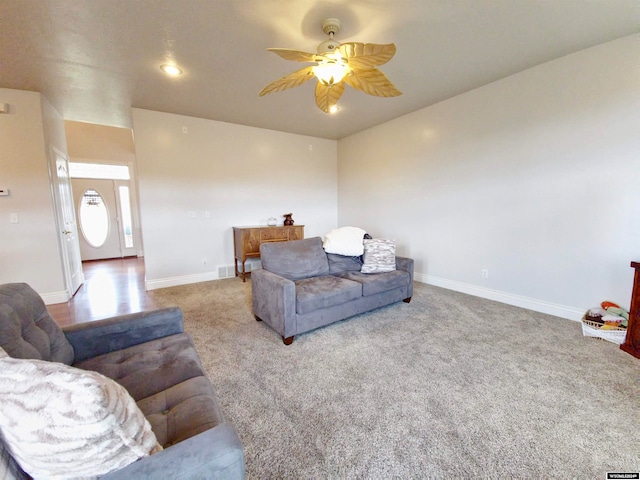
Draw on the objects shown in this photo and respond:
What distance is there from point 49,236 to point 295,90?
3663 mm

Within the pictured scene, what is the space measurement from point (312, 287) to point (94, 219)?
21.9ft

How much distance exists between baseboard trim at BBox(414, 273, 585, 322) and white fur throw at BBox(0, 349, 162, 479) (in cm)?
381

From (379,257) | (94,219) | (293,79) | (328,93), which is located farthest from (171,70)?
(94,219)

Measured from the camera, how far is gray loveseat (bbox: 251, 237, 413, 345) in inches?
→ 96.2

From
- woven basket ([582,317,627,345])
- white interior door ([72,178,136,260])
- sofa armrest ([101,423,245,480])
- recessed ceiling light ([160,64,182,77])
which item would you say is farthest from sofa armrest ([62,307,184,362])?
white interior door ([72,178,136,260])

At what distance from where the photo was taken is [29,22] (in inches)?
79.1

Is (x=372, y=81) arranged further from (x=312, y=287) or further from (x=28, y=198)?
(x=28, y=198)

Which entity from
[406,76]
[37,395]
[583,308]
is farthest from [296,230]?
[37,395]

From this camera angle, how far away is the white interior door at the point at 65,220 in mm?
3604

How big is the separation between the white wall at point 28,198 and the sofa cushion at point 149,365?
3.06 m

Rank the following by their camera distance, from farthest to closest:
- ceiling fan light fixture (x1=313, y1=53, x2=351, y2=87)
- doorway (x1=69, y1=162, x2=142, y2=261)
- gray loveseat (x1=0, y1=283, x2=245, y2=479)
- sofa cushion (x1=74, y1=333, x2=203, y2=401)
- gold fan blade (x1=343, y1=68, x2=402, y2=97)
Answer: doorway (x1=69, y1=162, x2=142, y2=261), gold fan blade (x1=343, y1=68, x2=402, y2=97), ceiling fan light fixture (x1=313, y1=53, x2=351, y2=87), sofa cushion (x1=74, y1=333, x2=203, y2=401), gray loveseat (x1=0, y1=283, x2=245, y2=479)

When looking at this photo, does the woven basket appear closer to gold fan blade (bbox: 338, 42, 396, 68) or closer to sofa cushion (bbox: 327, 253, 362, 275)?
sofa cushion (bbox: 327, 253, 362, 275)

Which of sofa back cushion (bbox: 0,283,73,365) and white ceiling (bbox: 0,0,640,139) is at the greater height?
white ceiling (bbox: 0,0,640,139)

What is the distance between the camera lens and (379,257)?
10.8 feet
